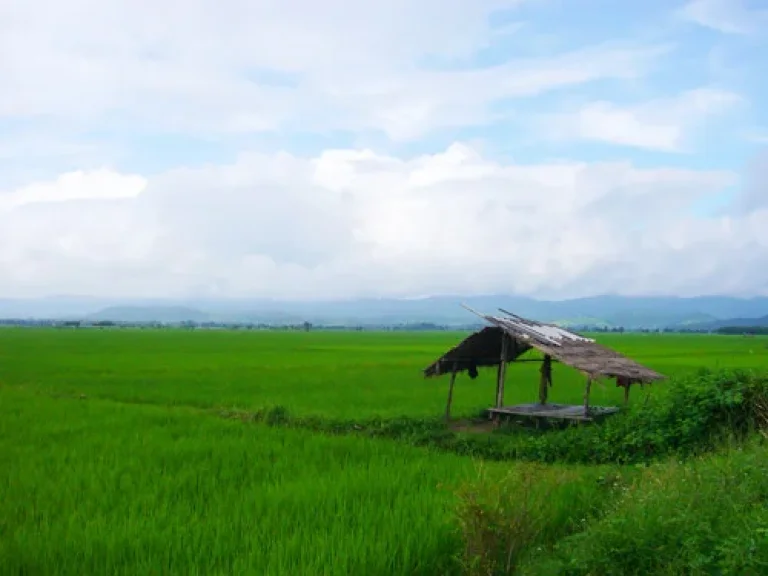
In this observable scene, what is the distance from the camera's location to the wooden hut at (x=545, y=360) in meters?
10.7

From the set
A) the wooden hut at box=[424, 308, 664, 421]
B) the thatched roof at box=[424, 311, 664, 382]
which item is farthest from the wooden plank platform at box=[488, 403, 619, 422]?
the thatched roof at box=[424, 311, 664, 382]

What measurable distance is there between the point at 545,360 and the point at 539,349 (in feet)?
6.03

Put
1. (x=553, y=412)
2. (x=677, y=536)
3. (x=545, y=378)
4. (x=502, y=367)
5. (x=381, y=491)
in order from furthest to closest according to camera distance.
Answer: (x=545, y=378), (x=502, y=367), (x=553, y=412), (x=381, y=491), (x=677, y=536)

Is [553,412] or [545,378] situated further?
[545,378]

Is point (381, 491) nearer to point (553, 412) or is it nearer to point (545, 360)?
point (553, 412)

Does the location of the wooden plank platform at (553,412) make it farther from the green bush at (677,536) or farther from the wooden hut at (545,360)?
the green bush at (677,536)

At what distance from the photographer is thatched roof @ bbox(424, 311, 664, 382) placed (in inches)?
419

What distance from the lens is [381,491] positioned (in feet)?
21.7

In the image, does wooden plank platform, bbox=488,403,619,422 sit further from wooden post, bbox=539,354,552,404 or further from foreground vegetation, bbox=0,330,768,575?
foreground vegetation, bbox=0,330,768,575

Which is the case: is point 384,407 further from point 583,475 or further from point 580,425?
point 583,475

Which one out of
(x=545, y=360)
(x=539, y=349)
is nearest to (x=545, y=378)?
(x=545, y=360)

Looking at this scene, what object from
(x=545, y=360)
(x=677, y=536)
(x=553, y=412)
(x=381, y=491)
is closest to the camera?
(x=677, y=536)

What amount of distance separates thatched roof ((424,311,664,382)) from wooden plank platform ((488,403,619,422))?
74cm

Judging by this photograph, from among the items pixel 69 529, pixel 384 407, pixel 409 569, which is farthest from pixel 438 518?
pixel 384 407
